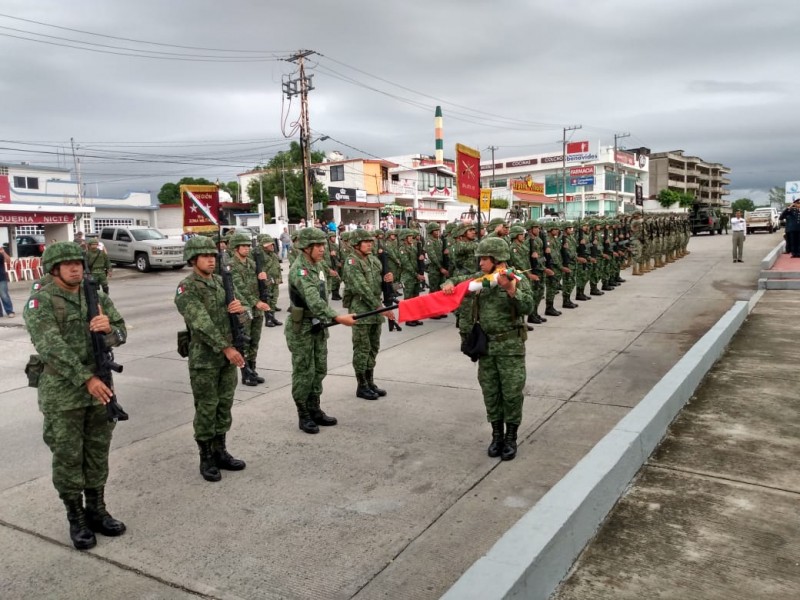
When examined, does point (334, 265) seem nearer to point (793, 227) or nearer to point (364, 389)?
point (364, 389)

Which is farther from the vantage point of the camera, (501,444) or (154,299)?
(154,299)

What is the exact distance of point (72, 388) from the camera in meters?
3.73

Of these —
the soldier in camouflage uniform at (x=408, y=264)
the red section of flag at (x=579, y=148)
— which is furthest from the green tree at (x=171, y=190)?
the soldier in camouflage uniform at (x=408, y=264)

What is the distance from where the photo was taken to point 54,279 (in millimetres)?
3768

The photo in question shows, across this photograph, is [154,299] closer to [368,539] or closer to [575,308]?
[575,308]

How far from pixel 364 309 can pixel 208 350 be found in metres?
2.56

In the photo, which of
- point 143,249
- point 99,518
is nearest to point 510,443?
point 99,518

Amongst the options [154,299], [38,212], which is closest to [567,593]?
[154,299]

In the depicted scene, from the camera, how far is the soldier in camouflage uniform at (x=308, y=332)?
566 cm

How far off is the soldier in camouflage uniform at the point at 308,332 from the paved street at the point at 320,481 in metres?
0.27

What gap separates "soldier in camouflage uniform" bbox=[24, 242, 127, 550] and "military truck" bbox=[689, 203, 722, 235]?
132 ft

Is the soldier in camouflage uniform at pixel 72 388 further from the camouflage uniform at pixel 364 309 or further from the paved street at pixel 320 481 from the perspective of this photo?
the camouflage uniform at pixel 364 309

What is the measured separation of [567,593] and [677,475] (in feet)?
5.47

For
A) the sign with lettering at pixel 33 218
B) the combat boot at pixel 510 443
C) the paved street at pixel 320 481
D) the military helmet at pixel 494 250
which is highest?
the sign with lettering at pixel 33 218
